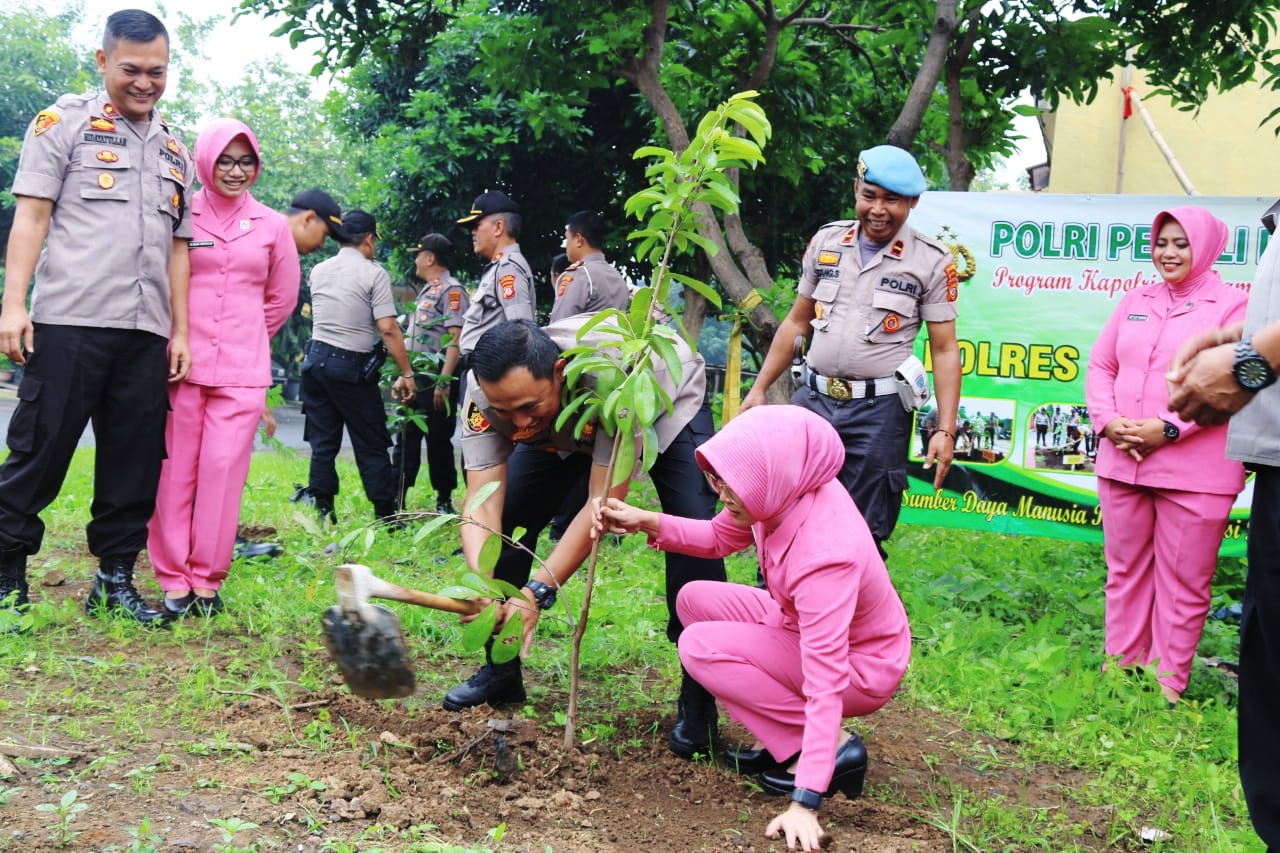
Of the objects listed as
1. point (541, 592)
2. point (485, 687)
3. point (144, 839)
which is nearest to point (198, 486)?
point (485, 687)

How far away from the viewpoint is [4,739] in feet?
8.88

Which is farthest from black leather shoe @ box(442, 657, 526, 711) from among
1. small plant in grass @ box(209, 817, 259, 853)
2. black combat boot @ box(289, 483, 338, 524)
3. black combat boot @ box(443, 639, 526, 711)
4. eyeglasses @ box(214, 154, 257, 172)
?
black combat boot @ box(289, 483, 338, 524)

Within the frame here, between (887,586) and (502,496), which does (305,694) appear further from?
(887,586)

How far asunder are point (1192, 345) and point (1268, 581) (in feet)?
1.44

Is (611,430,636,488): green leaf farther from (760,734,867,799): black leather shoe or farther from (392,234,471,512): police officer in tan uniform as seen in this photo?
(392,234,471,512): police officer in tan uniform

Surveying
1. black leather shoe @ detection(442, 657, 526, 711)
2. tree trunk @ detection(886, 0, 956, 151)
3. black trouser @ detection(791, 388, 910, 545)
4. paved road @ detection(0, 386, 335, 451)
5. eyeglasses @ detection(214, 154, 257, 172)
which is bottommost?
paved road @ detection(0, 386, 335, 451)

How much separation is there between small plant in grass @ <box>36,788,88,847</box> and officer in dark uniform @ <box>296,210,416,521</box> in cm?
378

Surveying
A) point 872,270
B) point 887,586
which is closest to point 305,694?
point 887,586

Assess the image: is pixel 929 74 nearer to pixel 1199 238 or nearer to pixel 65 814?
pixel 1199 238

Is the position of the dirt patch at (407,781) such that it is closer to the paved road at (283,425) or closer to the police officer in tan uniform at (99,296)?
the police officer in tan uniform at (99,296)

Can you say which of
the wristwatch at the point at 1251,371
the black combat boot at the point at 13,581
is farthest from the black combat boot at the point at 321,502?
the wristwatch at the point at 1251,371

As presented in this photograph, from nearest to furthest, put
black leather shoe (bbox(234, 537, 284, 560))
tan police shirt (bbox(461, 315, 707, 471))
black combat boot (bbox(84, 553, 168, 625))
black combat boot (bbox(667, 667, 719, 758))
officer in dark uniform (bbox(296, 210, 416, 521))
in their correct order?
tan police shirt (bbox(461, 315, 707, 471)) < black combat boot (bbox(667, 667, 719, 758)) < black combat boot (bbox(84, 553, 168, 625)) < black leather shoe (bbox(234, 537, 284, 560)) < officer in dark uniform (bbox(296, 210, 416, 521))

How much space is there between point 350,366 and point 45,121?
2.66 metres

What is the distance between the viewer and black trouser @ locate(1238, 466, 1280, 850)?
1991 mm
